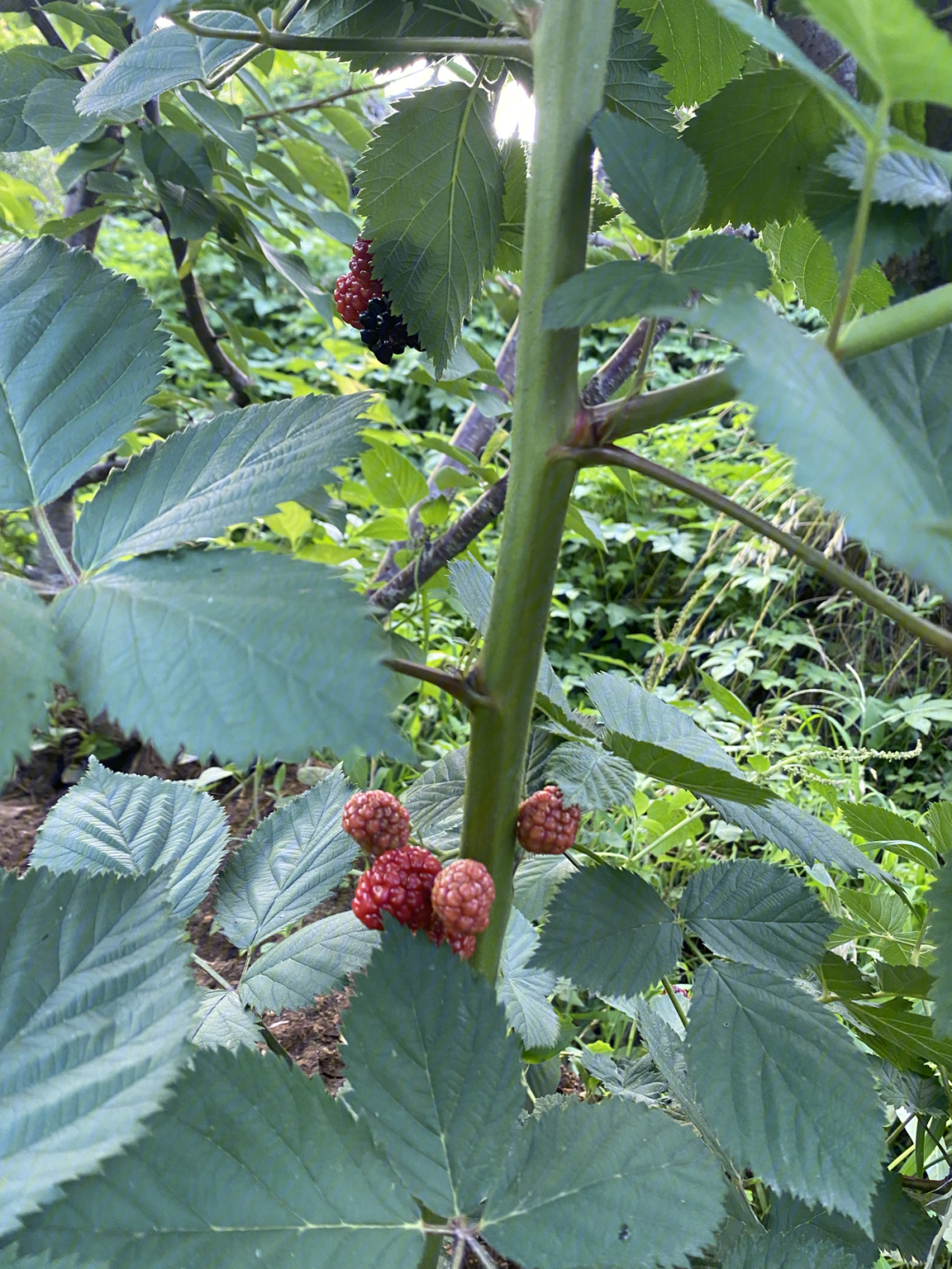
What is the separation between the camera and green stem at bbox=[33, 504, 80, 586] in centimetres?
28

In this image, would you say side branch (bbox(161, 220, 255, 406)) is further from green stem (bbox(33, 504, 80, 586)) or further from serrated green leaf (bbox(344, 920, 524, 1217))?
serrated green leaf (bbox(344, 920, 524, 1217))

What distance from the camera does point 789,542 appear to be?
0.28m

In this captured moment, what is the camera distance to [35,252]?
0.35m

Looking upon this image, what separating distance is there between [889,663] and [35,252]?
6.69ft

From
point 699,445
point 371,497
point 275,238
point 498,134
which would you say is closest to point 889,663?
point 699,445

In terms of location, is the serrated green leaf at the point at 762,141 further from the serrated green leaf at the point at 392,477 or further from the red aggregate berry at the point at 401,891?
the serrated green leaf at the point at 392,477

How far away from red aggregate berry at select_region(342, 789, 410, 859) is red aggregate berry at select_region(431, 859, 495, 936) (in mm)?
57

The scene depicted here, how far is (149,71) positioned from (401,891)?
0.41 metres

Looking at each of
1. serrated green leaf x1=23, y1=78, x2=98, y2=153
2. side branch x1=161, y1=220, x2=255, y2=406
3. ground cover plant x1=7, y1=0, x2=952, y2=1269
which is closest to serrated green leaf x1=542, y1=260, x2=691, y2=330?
ground cover plant x1=7, y1=0, x2=952, y2=1269

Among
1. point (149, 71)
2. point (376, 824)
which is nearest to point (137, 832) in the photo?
point (376, 824)

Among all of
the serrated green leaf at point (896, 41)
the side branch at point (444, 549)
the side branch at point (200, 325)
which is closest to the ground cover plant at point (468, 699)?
the serrated green leaf at point (896, 41)

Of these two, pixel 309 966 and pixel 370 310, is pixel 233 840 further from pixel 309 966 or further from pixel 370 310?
pixel 370 310

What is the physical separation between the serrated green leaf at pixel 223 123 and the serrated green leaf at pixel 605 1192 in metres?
0.65

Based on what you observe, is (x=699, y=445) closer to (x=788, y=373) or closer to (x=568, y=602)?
(x=568, y=602)
